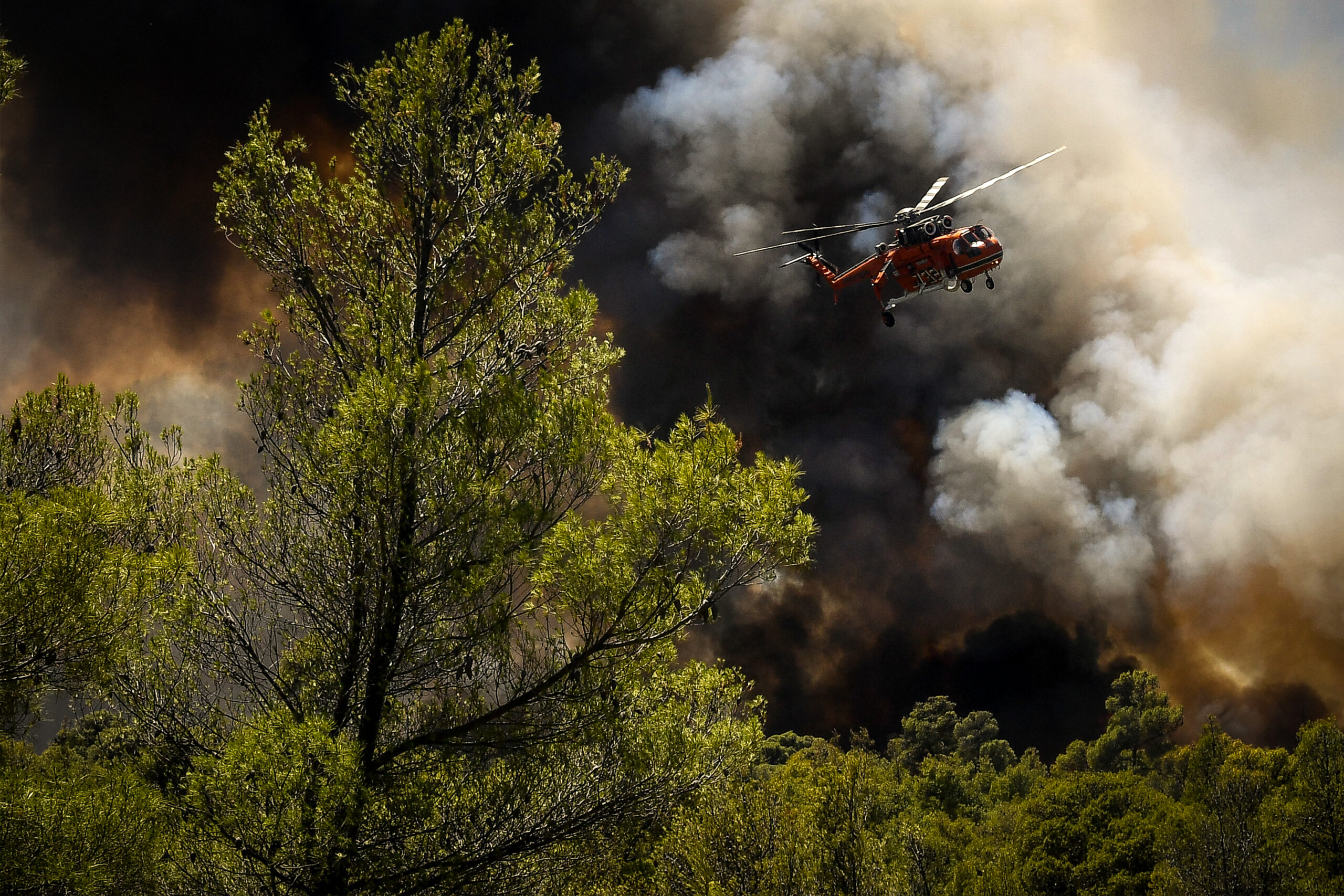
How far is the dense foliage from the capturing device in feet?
19.4

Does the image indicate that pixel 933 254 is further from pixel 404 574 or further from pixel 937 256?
pixel 404 574

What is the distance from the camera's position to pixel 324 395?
6762 millimetres

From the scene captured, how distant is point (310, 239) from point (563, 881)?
245 inches

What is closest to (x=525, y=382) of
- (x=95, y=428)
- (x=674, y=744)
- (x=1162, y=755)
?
(x=674, y=744)

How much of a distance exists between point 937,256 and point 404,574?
66.0ft

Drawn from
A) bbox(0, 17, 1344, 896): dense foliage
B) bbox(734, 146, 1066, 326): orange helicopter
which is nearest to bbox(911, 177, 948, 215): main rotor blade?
bbox(734, 146, 1066, 326): orange helicopter

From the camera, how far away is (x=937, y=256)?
2228cm

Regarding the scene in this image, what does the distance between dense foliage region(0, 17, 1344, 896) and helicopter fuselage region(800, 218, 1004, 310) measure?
16813mm

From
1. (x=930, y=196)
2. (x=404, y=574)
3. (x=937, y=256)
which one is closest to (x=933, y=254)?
(x=937, y=256)

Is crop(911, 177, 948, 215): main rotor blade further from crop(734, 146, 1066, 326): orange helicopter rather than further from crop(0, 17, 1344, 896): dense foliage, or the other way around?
crop(0, 17, 1344, 896): dense foliage

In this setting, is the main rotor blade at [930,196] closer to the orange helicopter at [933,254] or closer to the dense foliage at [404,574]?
the orange helicopter at [933,254]

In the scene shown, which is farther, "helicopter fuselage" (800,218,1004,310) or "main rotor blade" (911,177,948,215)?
"helicopter fuselage" (800,218,1004,310)

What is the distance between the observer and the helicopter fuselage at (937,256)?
22.0 m

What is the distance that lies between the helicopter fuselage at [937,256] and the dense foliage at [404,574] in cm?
1681
